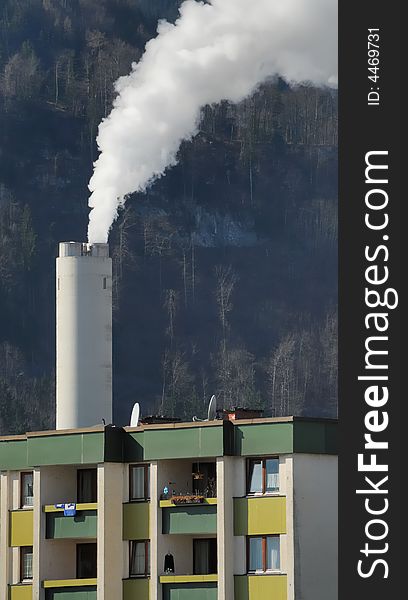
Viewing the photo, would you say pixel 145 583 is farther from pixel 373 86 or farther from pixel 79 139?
pixel 79 139

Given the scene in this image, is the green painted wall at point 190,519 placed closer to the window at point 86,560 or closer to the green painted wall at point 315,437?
the green painted wall at point 315,437

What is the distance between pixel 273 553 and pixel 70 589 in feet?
24.5

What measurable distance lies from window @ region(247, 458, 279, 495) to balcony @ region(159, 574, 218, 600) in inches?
116

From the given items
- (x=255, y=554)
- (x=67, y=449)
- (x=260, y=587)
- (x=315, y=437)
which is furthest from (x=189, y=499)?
(x=67, y=449)

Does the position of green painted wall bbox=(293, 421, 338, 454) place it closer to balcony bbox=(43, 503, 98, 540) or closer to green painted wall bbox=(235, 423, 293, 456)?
green painted wall bbox=(235, 423, 293, 456)

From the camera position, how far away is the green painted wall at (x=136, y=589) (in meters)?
55.2

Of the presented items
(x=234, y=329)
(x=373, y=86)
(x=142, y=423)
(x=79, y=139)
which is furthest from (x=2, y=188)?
(x=373, y=86)

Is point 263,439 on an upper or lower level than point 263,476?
upper

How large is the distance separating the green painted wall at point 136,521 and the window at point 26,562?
13.3ft

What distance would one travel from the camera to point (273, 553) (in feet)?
174

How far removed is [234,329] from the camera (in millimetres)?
186875

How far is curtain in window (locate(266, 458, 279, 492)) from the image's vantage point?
5350cm

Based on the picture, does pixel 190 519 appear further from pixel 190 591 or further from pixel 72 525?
pixel 72 525

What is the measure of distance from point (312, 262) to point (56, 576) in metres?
137
